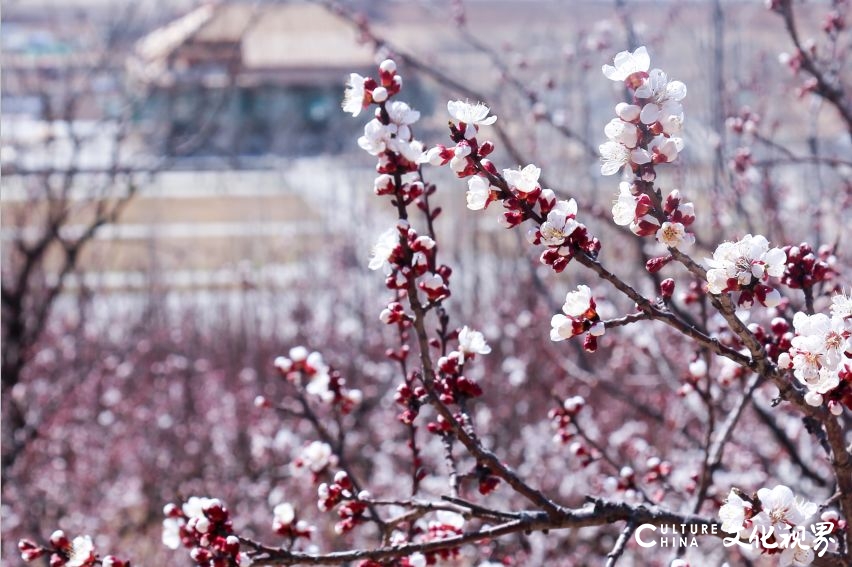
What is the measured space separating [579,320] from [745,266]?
0.24m

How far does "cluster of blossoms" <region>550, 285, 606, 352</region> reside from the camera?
1.45 metres

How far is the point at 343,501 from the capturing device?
5.77 feet

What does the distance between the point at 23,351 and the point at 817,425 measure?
155 inches

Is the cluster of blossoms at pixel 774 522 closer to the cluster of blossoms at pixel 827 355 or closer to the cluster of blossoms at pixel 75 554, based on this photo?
the cluster of blossoms at pixel 827 355

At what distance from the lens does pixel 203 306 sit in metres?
10.6

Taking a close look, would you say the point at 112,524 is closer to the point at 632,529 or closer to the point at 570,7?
the point at 570,7

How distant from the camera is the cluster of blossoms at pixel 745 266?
53.9 inches

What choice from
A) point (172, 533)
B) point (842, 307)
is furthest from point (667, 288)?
point (172, 533)

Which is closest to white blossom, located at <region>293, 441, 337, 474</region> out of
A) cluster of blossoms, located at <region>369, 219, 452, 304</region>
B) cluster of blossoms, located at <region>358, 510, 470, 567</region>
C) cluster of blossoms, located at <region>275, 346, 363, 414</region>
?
cluster of blossoms, located at <region>275, 346, 363, 414</region>

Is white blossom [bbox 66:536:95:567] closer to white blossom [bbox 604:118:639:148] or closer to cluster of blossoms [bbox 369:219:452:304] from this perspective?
cluster of blossoms [bbox 369:219:452:304]

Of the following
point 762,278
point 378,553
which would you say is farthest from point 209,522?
point 762,278

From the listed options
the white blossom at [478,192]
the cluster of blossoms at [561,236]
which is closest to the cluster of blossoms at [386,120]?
the white blossom at [478,192]

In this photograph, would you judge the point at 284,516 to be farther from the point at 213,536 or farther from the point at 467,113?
the point at 467,113

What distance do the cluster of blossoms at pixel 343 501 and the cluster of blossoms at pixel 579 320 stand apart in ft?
1.61
